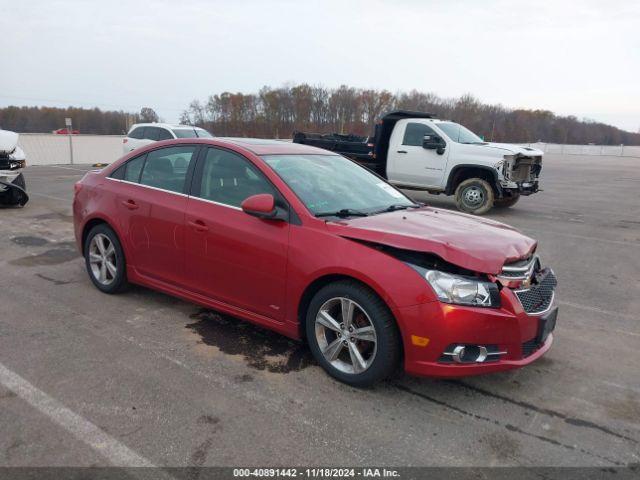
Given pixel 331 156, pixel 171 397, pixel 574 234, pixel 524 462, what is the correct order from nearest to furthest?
pixel 524 462 < pixel 171 397 < pixel 331 156 < pixel 574 234

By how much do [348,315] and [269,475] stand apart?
3.84ft

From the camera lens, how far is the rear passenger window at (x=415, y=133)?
12.3 m

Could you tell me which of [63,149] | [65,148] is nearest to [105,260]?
[63,149]

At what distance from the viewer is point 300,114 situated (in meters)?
75.7

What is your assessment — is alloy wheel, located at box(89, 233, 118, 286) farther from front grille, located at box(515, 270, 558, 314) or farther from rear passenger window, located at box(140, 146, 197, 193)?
front grille, located at box(515, 270, 558, 314)

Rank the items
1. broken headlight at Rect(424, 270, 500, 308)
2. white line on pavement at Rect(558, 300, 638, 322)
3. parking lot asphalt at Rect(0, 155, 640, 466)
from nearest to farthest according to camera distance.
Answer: parking lot asphalt at Rect(0, 155, 640, 466), broken headlight at Rect(424, 270, 500, 308), white line on pavement at Rect(558, 300, 638, 322)

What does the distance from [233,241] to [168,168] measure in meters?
1.23

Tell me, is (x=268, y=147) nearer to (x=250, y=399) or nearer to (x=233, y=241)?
(x=233, y=241)

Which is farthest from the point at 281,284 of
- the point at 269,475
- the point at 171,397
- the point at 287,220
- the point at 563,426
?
the point at 563,426

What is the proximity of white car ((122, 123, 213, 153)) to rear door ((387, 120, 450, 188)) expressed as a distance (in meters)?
6.48

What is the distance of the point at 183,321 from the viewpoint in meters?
4.50

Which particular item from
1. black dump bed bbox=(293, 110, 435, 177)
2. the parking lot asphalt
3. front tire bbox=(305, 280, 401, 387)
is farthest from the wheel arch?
front tire bbox=(305, 280, 401, 387)

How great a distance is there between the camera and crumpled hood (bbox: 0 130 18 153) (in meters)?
9.61

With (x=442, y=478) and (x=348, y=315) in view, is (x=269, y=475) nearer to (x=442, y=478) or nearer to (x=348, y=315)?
(x=442, y=478)
